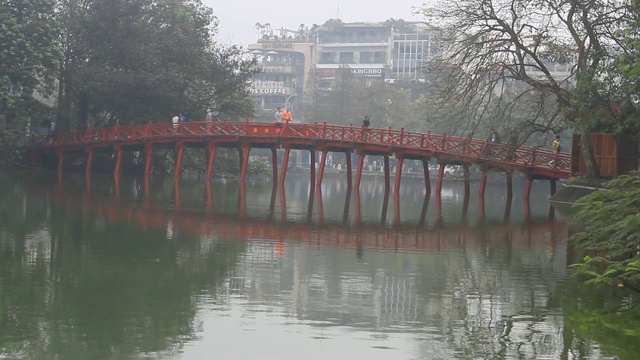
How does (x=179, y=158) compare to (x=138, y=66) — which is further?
→ (x=138, y=66)

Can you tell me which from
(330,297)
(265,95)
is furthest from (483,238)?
(265,95)

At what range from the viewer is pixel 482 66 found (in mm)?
41188

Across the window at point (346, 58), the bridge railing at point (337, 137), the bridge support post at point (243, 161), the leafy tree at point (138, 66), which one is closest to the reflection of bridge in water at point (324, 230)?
the bridge railing at point (337, 137)

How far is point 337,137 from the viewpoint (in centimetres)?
4900

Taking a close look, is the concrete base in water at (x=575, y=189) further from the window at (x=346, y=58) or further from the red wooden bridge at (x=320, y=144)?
the window at (x=346, y=58)

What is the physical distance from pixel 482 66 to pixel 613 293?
23204 millimetres

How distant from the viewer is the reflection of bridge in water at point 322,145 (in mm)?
45062

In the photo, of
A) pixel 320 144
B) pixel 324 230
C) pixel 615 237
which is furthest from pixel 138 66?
pixel 615 237

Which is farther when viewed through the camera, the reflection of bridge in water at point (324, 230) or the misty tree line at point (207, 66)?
the misty tree line at point (207, 66)

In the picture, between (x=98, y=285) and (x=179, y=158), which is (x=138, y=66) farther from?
(x=98, y=285)

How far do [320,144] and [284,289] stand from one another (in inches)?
1242

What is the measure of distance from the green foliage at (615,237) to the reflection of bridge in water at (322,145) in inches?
896

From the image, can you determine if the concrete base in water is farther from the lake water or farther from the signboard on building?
the signboard on building

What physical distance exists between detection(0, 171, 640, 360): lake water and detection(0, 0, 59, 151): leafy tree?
56.8 feet
